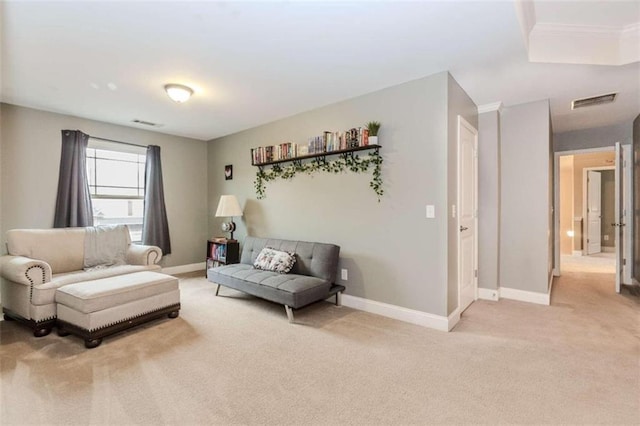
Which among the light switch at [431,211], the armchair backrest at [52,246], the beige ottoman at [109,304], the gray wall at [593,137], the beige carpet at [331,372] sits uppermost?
the gray wall at [593,137]

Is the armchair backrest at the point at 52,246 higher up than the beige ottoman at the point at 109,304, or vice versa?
the armchair backrest at the point at 52,246

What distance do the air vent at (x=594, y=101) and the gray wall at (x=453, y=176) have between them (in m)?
1.61

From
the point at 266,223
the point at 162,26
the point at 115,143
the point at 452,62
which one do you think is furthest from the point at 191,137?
the point at 452,62

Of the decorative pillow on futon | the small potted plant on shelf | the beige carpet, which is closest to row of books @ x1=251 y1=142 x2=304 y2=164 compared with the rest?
the small potted plant on shelf

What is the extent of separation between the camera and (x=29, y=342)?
265 cm

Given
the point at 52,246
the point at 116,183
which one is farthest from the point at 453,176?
the point at 116,183

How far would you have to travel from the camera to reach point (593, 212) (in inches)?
281

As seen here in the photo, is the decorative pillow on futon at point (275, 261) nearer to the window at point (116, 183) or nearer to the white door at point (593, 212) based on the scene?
the window at point (116, 183)

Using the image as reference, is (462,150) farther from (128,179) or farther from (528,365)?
(128,179)

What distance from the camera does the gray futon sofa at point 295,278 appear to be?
307cm

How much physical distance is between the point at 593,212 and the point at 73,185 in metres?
9.92

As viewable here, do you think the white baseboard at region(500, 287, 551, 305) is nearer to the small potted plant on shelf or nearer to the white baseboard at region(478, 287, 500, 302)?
the white baseboard at region(478, 287, 500, 302)

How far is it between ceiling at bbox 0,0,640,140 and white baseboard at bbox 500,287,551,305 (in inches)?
89.5

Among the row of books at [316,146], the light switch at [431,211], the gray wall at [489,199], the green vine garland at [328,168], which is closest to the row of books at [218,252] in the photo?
the green vine garland at [328,168]
